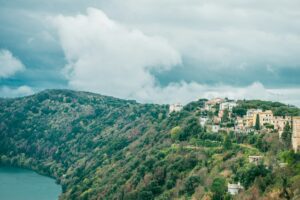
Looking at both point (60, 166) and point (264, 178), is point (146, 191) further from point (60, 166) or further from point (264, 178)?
point (60, 166)

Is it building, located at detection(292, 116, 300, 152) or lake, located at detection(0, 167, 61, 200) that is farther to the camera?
lake, located at detection(0, 167, 61, 200)

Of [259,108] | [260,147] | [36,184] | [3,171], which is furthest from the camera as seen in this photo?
[3,171]

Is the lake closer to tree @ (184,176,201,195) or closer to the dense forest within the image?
the dense forest

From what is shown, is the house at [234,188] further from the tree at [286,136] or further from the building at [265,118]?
the building at [265,118]

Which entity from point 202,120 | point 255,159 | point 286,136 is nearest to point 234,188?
point 255,159

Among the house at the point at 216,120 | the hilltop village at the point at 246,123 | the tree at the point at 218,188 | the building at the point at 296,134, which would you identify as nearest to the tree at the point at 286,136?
the hilltop village at the point at 246,123

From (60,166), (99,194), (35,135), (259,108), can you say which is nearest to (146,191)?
(99,194)

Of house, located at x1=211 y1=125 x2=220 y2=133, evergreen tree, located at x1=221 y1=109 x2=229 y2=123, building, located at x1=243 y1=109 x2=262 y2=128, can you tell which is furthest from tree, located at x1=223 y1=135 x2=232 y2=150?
evergreen tree, located at x1=221 y1=109 x2=229 y2=123
